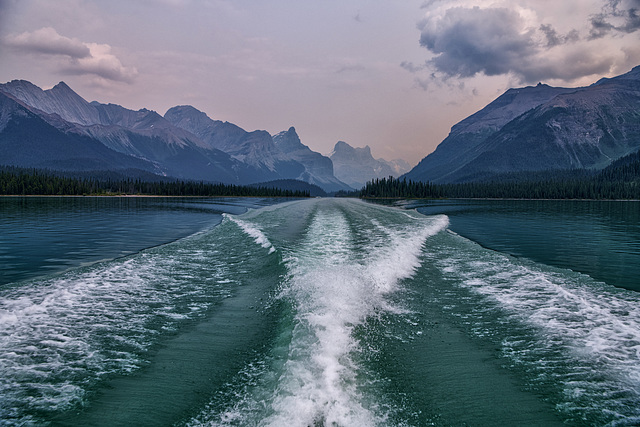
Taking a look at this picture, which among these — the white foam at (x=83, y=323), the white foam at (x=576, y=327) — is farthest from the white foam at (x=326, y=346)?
the white foam at (x=576, y=327)

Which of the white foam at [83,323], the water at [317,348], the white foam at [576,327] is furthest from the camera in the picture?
the white foam at [576,327]

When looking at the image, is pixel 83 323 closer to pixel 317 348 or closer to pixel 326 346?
pixel 317 348

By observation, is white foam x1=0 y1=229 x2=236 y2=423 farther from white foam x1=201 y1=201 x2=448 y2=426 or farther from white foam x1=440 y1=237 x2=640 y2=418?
white foam x1=440 y1=237 x2=640 y2=418

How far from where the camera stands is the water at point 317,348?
7.23 metres

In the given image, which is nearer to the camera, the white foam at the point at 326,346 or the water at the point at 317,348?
the white foam at the point at 326,346

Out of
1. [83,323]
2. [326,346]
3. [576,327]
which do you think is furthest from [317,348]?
[576,327]

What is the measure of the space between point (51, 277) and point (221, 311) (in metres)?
10.6

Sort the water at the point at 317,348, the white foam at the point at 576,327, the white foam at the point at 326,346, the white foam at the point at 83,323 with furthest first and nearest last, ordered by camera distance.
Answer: the white foam at the point at 576,327 < the white foam at the point at 83,323 < the water at the point at 317,348 < the white foam at the point at 326,346

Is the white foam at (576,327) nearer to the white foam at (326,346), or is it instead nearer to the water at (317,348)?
the water at (317,348)

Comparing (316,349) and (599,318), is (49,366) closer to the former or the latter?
→ (316,349)

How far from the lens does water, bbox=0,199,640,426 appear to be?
23.7 ft

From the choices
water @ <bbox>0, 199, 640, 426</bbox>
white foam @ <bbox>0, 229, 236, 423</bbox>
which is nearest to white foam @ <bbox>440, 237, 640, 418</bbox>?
water @ <bbox>0, 199, 640, 426</bbox>

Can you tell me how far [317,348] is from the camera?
9.58 m

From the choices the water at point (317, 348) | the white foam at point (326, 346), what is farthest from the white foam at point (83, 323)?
the white foam at point (326, 346)
